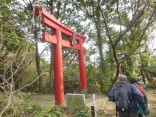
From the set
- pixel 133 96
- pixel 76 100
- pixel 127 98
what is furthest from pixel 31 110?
pixel 133 96

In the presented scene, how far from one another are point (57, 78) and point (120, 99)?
13.8 feet

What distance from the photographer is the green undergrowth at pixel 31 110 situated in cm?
603

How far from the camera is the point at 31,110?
7.20 meters

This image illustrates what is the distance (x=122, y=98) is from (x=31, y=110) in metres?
2.94

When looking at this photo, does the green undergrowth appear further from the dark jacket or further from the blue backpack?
the dark jacket

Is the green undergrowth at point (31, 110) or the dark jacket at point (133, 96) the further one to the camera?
the green undergrowth at point (31, 110)

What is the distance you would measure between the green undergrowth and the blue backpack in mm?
1812

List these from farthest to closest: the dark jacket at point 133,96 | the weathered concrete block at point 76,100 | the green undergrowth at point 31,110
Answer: the weathered concrete block at point 76,100 → the green undergrowth at point 31,110 → the dark jacket at point 133,96

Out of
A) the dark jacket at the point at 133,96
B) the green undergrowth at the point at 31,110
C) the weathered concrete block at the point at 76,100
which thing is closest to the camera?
the dark jacket at the point at 133,96

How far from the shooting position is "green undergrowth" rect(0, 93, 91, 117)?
6.03 metres

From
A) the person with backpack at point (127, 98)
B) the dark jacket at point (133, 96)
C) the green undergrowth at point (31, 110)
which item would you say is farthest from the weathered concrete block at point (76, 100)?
the dark jacket at point (133, 96)

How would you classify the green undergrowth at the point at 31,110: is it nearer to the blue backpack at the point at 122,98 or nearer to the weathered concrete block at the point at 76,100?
the weathered concrete block at the point at 76,100

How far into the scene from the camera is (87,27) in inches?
712

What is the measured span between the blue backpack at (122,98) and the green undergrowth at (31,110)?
1.81m
